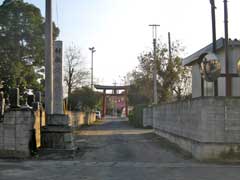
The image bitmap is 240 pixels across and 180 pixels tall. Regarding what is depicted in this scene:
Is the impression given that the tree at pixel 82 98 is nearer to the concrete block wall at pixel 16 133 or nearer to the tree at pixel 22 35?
the tree at pixel 22 35

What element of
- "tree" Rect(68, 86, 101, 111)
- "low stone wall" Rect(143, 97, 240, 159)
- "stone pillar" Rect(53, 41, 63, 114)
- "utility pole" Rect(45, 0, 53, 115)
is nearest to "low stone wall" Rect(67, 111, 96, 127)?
"stone pillar" Rect(53, 41, 63, 114)

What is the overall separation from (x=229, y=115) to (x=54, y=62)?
9.49 metres

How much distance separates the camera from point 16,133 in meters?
16.2

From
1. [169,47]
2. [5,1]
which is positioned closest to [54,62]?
[169,47]

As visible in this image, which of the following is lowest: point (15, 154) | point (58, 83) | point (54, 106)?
point (15, 154)

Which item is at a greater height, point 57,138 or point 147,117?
point 147,117

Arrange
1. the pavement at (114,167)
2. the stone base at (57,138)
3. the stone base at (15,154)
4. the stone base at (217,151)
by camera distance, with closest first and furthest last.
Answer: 1. the pavement at (114,167)
2. the stone base at (217,151)
3. the stone base at (15,154)
4. the stone base at (57,138)

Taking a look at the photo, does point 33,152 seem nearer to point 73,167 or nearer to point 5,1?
point 73,167

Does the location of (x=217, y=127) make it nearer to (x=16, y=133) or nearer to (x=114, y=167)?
(x=114, y=167)

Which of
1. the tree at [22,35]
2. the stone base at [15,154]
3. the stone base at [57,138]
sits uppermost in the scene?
the tree at [22,35]

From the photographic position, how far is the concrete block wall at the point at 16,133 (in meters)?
16.1

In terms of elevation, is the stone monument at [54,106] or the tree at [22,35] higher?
the tree at [22,35]

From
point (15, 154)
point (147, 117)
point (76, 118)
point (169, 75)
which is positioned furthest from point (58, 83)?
point (169, 75)

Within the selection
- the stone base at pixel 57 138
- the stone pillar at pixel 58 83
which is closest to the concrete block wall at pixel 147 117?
the stone pillar at pixel 58 83
